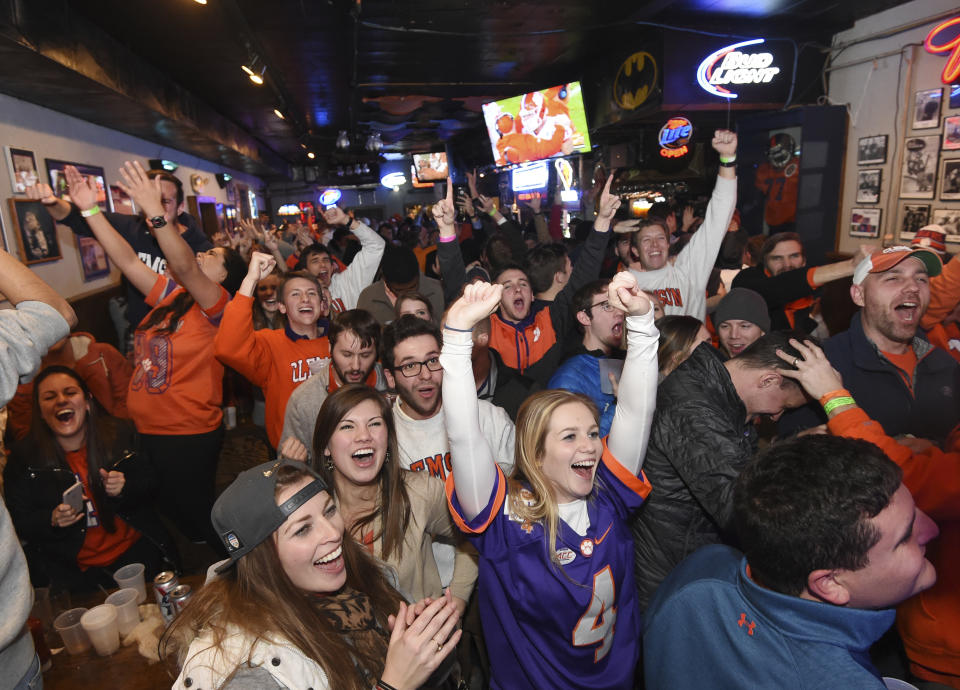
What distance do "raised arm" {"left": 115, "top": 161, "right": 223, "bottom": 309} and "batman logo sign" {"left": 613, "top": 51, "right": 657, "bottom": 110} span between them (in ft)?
18.3

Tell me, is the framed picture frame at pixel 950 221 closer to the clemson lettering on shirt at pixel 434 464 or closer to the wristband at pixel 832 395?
the wristband at pixel 832 395

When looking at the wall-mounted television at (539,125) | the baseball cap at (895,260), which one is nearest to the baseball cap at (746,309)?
the baseball cap at (895,260)

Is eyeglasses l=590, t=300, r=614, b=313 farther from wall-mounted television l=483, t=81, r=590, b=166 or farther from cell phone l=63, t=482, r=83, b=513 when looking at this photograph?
wall-mounted television l=483, t=81, r=590, b=166

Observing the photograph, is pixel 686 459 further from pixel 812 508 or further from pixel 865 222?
pixel 865 222

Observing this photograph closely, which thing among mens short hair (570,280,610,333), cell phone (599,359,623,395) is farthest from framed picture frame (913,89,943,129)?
cell phone (599,359,623,395)

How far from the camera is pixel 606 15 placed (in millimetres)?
5980

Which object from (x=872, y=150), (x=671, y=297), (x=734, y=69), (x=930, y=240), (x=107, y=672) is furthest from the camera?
(x=734, y=69)

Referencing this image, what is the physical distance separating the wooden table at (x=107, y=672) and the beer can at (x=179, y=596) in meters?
0.18

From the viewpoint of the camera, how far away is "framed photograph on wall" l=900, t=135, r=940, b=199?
4848 mm

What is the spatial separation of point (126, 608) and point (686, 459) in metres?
2.08

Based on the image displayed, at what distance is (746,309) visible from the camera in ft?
10.2

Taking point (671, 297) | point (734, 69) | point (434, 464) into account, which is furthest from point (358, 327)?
point (734, 69)

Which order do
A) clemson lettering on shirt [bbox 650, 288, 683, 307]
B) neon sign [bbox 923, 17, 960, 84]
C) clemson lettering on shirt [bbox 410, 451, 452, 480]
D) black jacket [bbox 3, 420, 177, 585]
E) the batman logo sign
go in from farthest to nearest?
the batman logo sign, neon sign [bbox 923, 17, 960, 84], clemson lettering on shirt [bbox 650, 288, 683, 307], black jacket [bbox 3, 420, 177, 585], clemson lettering on shirt [bbox 410, 451, 452, 480]

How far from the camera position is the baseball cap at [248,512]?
138 centimetres
